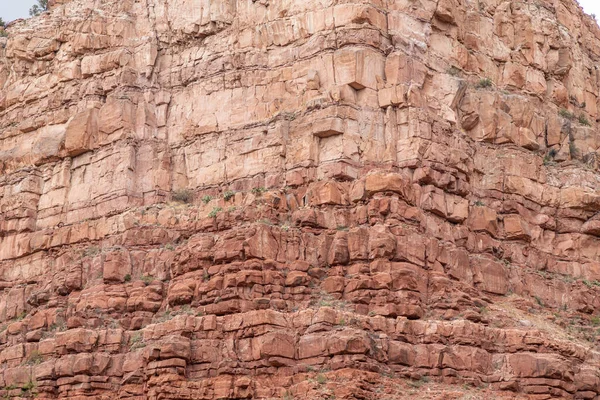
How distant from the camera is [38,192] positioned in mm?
54812

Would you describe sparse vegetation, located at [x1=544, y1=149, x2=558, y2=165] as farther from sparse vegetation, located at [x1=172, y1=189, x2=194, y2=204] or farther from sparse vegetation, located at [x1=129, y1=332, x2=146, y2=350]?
sparse vegetation, located at [x1=129, y1=332, x2=146, y2=350]

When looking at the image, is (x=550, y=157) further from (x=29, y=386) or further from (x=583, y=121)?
(x=29, y=386)

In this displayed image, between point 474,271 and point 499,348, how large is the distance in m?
3.90

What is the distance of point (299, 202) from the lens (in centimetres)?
4734

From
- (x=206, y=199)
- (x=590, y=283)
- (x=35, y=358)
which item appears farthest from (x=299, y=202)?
(x=590, y=283)

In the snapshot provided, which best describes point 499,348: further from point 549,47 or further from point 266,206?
point 549,47

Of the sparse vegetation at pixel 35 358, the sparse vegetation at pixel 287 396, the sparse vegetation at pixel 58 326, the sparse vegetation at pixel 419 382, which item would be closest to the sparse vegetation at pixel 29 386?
the sparse vegetation at pixel 35 358

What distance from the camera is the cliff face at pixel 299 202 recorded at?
4412cm

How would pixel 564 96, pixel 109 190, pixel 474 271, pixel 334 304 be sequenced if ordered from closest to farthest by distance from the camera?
pixel 334 304
pixel 474 271
pixel 109 190
pixel 564 96

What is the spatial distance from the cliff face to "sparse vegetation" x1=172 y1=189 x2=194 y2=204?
58 millimetres

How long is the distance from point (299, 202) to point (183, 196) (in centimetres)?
502

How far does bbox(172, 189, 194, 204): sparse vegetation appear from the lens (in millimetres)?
50397

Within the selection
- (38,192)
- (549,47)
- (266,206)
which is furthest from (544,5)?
(38,192)

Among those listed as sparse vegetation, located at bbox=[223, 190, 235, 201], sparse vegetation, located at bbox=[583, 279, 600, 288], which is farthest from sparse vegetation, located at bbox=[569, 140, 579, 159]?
sparse vegetation, located at bbox=[223, 190, 235, 201]
